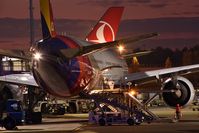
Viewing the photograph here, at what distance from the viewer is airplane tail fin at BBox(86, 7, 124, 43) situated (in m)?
53.6

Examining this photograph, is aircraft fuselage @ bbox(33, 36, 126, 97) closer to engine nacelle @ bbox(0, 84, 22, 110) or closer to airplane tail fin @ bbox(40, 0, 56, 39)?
airplane tail fin @ bbox(40, 0, 56, 39)

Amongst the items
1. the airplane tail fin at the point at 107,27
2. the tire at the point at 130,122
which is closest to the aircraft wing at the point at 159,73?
the tire at the point at 130,122

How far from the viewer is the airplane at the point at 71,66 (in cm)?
3872

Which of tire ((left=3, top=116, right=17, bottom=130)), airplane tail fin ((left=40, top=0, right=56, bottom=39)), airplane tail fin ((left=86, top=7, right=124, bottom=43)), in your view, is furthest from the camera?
airplane tail fin ((left=86, top=7, right=124, bottom=43))

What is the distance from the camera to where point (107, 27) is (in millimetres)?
55562

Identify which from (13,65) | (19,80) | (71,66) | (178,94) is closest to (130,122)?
(178,94)

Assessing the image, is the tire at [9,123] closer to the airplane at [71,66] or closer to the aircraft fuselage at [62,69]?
the airplane at [71,66]

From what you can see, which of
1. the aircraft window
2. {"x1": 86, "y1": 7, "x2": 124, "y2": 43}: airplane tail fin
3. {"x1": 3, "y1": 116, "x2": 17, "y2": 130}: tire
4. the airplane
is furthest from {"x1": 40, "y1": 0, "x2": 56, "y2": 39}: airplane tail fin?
the aircraft window

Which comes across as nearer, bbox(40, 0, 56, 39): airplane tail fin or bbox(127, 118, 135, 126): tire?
bbox(40, 0, 56, 39): airplane tail fin

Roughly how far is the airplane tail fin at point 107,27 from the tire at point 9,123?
1264cm

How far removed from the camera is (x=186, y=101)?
4675 centimetres

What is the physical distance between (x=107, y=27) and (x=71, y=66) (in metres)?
15.9

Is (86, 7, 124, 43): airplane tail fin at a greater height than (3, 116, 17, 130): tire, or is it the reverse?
(86, 7, 124, 43): airplane tail fin

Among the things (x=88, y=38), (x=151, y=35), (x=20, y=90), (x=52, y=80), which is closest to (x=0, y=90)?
(x=20, y=90)
